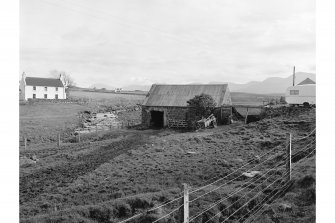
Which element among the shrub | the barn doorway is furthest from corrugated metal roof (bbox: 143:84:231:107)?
the barn doorway

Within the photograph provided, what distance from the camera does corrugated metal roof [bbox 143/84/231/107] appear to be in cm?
2487

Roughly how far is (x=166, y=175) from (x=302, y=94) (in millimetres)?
13386

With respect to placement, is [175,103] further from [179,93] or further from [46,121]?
[46,121]

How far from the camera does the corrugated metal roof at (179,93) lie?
24870mm

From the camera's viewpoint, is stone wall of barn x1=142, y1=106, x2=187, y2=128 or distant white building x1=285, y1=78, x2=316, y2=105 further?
stone wall of barn x1=142, y1=106, x2=187, y2=128

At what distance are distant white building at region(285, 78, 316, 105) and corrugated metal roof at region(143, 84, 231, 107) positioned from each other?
6.00 metres

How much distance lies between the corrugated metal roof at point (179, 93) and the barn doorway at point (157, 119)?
1.19 m

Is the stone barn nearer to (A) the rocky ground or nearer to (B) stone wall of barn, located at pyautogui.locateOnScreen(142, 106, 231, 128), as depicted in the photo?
(B) stone wall of barn, located at pyautogui.locateOnScreen(142, 106, 231, 128)

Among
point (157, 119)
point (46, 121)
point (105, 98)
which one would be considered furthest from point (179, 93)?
point (105, 98)

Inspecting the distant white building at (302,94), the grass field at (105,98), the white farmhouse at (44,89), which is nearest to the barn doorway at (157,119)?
Result: the grass field at (105,98)

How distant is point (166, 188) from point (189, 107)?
15913 mm

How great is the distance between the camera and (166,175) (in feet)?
32.9

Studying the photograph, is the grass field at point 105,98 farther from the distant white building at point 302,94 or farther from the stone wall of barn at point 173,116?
the distant white building at point 302,94

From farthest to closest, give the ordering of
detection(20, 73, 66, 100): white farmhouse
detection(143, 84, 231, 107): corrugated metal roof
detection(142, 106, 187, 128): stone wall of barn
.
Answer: detection(20, 73, 66, 100): white farmhouse
detection(143, 84, 231, 107): corrugated metal roof
detection(142, 106, 187, 128): stone wall of barn
